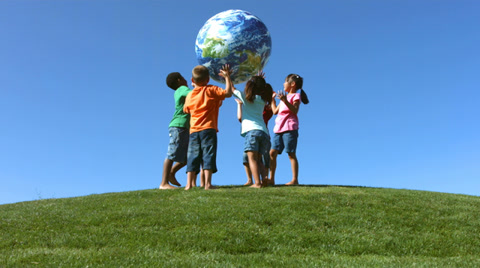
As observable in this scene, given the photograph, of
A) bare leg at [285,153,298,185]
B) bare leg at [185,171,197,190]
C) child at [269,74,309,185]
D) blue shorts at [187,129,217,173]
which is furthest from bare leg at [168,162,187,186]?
bare leg at [285,153,298,185]

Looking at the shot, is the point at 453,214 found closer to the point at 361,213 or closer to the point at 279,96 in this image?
the point at 361,213

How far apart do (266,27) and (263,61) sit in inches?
37.0

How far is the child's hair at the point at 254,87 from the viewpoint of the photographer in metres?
11.4

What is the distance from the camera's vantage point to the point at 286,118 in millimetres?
12398

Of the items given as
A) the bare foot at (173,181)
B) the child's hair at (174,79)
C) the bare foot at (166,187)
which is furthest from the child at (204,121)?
the bare foot at (173,181)

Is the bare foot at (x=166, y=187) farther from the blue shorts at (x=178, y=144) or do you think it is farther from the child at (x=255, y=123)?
the child at (x=255, y=123)

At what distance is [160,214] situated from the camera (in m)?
8.93

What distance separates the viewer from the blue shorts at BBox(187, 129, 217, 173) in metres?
10.6

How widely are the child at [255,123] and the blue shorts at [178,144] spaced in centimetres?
156

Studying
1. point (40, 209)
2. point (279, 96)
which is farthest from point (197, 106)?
point (40, 209)

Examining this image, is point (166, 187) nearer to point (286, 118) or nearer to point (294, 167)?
point (294, 167)

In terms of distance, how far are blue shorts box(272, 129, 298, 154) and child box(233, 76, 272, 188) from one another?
0.79 meters

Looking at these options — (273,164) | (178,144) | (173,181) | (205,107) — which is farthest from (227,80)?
(173,181)

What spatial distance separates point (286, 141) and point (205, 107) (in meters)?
2.67
